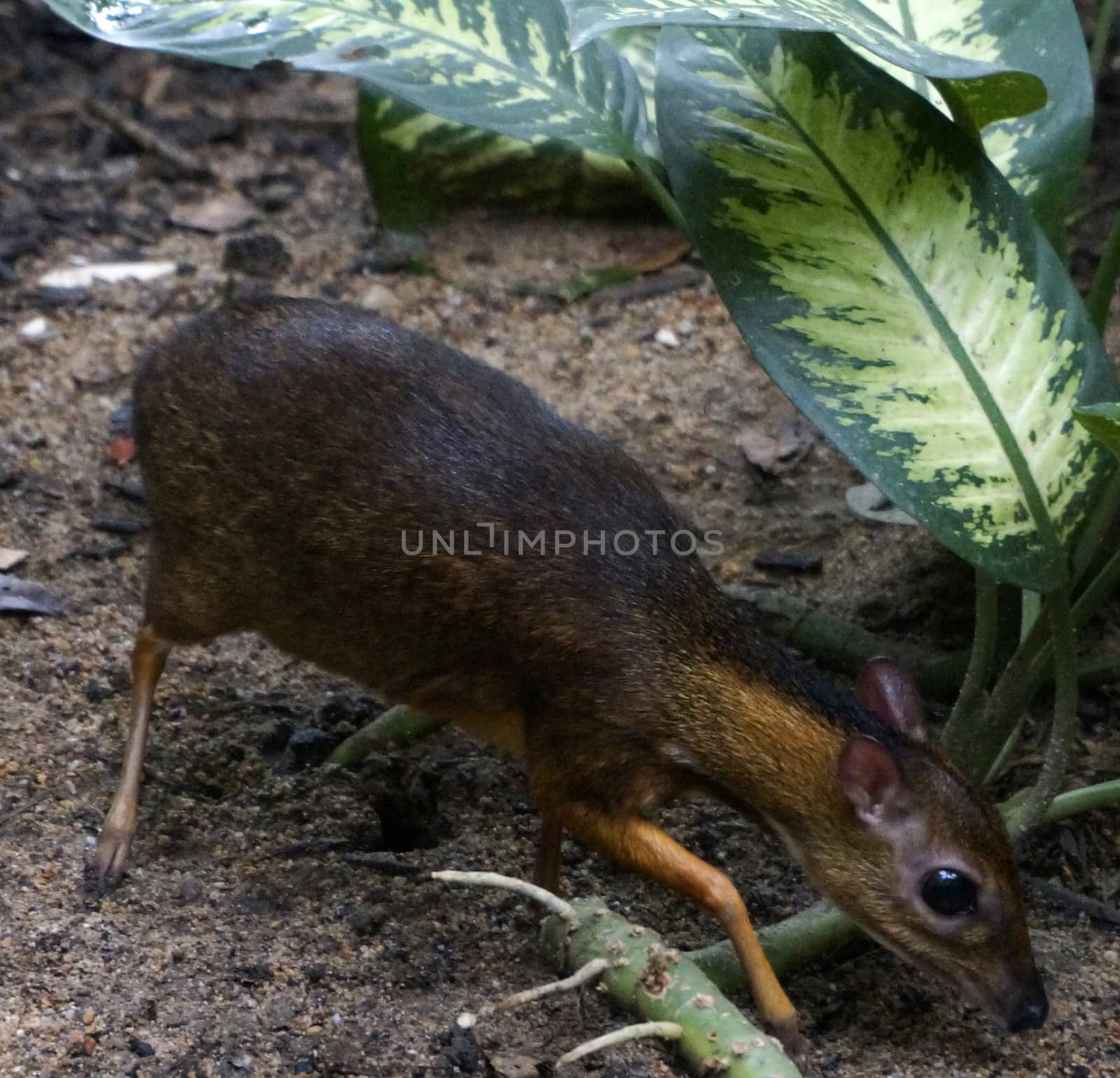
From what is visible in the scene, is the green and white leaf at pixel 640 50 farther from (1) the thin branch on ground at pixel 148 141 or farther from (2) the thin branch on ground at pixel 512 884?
(2) the thin branch on ground at pixel 512 884

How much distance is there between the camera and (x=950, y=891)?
2.97m

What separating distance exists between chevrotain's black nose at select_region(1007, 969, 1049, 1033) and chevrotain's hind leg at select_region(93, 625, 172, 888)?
1.85 metres

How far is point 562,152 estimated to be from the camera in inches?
224

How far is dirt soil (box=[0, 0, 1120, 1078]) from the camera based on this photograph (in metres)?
2.96

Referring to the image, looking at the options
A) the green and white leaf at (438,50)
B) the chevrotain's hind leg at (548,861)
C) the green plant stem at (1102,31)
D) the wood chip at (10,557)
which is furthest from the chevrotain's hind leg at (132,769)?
the green plant stem at (1102,31)

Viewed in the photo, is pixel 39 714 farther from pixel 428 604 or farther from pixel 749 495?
pixel 749 495

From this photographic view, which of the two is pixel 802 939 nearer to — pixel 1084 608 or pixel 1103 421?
pixel 1084 608

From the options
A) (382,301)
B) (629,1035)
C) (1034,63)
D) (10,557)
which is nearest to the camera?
(629,1035)

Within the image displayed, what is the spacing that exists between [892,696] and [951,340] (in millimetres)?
735

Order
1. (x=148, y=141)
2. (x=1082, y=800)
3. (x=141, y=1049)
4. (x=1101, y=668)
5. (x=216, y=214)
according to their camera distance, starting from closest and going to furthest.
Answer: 1. (x=141, y=1049)
2. (x=1082, y=800)
3. (x=1101, y=668)
4. (x=216, y=214)
5. (x=148, y=141)

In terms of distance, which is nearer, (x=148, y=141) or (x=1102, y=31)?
(x=1102, y=31)

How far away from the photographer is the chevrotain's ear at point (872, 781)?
2.94 meters

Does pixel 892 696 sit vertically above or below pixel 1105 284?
below

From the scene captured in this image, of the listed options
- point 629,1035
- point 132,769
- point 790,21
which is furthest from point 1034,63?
point 132,769
